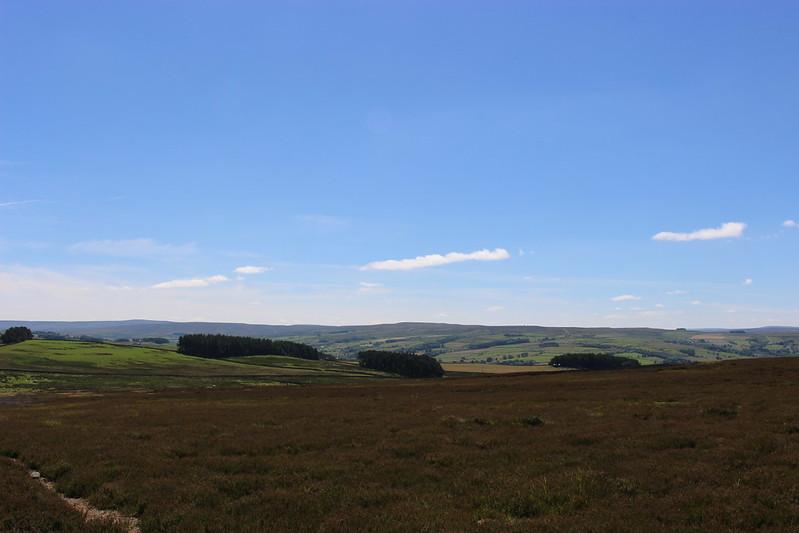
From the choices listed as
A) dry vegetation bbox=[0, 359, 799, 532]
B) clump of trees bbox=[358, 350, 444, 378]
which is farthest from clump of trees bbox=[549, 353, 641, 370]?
dry vegetation bbox=[0, 359, 799, 532]

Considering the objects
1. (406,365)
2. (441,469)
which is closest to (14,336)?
(406,365)

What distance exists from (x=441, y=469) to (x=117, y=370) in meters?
128

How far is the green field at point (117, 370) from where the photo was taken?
9450 centimetres

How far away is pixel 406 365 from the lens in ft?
575

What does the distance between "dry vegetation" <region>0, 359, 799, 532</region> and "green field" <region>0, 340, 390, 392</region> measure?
233 ft

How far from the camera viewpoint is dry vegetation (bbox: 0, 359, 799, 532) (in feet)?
38.9

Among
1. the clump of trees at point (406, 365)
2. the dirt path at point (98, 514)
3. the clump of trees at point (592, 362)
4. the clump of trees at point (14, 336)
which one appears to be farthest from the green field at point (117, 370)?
the clump of trees at point (592, 362)

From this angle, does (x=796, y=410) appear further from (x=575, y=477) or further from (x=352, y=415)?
(x=352, y=415)

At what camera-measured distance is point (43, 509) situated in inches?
505

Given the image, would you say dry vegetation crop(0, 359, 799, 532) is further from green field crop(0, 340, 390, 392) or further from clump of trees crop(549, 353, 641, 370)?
clump of trees crop(549, 353, 641, 370)

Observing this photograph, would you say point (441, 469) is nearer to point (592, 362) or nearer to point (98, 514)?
point (98, 514)

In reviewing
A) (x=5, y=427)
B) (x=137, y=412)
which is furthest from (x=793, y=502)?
(x=137, y=412)

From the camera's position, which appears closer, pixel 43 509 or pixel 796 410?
pixel 43 509

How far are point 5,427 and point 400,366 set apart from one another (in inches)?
5891
